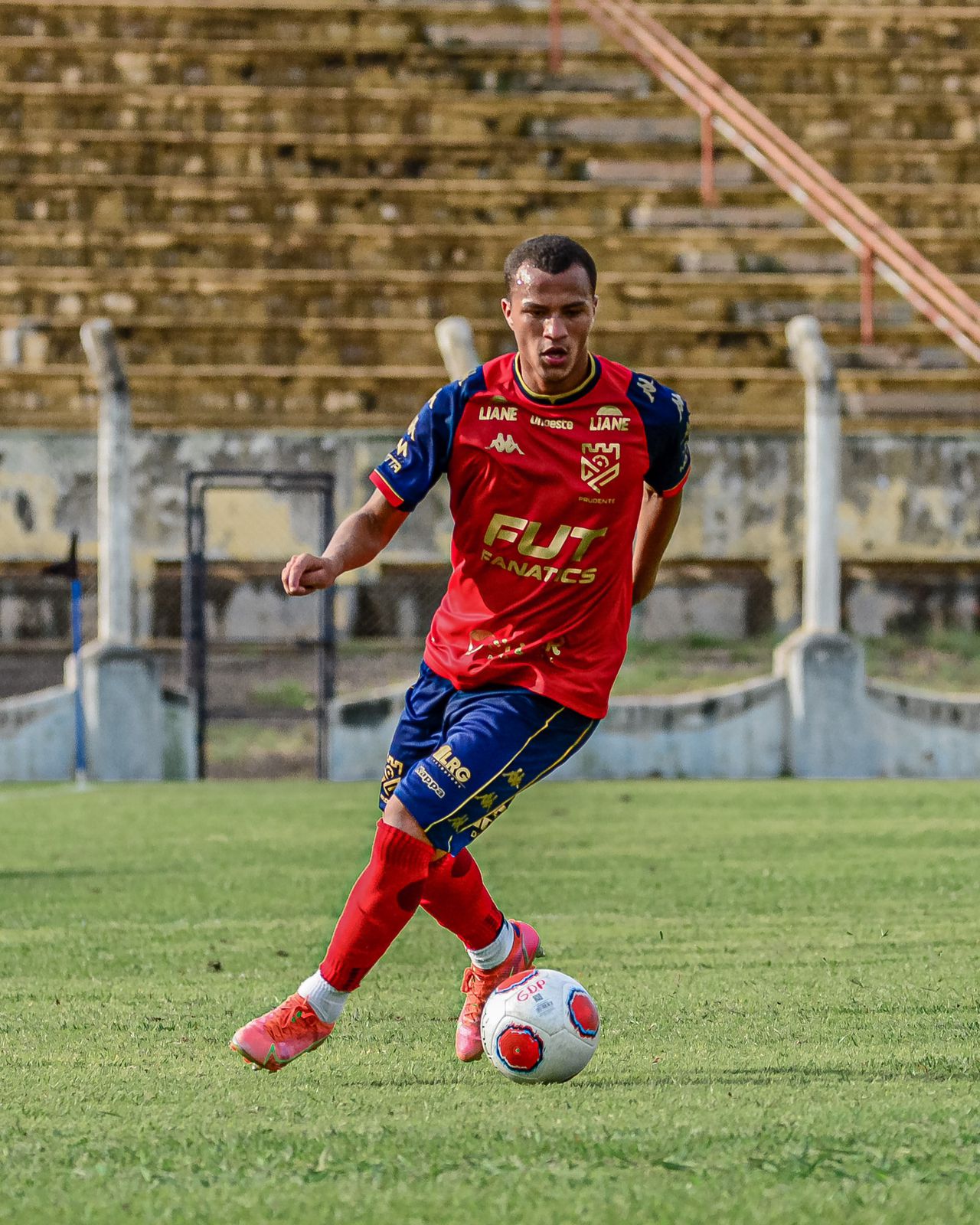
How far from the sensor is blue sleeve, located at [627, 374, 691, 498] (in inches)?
215

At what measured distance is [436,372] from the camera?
20.5 metres

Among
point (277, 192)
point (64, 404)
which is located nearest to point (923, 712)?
point (64, 404)

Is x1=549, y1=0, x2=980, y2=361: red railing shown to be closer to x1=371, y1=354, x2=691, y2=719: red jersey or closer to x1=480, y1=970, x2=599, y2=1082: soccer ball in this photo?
x1=371, y1=354, x2=691, y2=719: red jersey

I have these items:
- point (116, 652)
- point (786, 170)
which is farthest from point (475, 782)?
point (786, 170)

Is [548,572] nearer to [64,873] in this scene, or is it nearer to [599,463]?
[599,463]

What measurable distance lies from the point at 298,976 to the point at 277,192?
1754 centimetres

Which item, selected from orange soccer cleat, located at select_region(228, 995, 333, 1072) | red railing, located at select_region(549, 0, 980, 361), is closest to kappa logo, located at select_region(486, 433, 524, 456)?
orange soccer cleat, located at select_region(228, 995, 333, 1072)

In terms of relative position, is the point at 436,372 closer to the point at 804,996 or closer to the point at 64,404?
the point at 64,404

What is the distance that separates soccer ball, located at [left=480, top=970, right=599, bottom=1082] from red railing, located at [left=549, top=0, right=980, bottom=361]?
633 inches

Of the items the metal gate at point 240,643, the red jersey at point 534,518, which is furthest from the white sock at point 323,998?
the metal gate at point 240,643

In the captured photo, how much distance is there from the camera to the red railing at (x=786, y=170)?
20797mm

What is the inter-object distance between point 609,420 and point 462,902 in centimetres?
119

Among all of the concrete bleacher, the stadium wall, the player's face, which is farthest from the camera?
the concrete bleacher

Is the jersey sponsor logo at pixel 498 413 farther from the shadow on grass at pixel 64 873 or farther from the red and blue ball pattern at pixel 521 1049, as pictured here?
the shadow on grass at pixel 64 873
